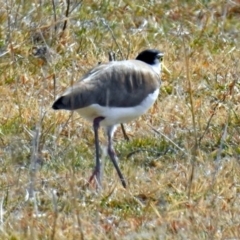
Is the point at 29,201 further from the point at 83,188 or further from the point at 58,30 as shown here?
the point at 58,30

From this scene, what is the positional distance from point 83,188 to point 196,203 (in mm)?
688

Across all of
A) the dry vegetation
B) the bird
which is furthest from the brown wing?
the dry vegetation

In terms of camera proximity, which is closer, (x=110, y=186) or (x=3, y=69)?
(x=110, y=186)

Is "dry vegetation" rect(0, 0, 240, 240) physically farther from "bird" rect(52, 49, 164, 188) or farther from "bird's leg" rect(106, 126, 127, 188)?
"bird" rect(52, 49, 164, 188)

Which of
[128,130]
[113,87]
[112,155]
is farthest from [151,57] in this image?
[112,155]

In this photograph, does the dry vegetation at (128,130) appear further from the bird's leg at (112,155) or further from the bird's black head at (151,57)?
the bird's black head at (151,57)

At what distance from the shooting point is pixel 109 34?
8.85 meters

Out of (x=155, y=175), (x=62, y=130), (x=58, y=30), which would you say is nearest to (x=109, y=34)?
(x=58, y=30)

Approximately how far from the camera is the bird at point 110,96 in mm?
5859

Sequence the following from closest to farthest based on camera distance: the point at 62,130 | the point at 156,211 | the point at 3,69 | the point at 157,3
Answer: the point at 156,211, the point at 62,130, the point at 3,69, the point at 157,3

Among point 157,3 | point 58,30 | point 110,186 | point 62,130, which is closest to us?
point 110,186

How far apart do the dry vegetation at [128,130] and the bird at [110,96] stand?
0.23m

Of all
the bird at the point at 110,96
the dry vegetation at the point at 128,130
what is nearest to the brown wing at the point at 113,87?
the bird at the point at 110,96

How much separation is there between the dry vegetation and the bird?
233 mm
